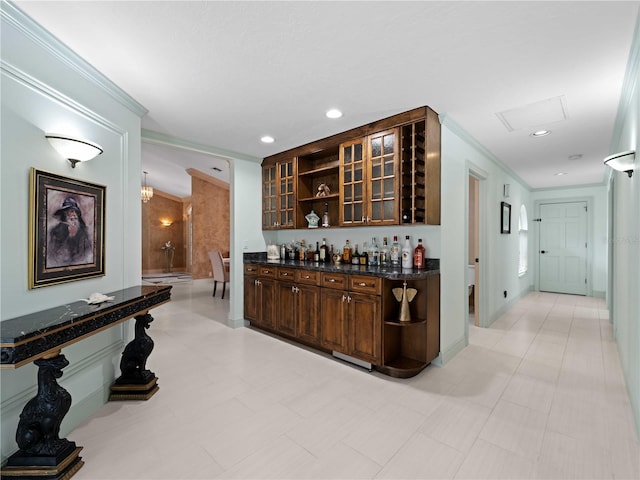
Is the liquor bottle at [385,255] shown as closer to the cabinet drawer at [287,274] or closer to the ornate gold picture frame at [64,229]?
the cabinet drawer at [287,274]

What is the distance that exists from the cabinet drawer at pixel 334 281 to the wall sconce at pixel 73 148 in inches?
86.5

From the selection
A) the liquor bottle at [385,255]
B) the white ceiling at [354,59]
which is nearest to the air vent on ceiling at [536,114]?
the white ceiling at [354,59]

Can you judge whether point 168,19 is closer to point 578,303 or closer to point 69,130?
point 69,130

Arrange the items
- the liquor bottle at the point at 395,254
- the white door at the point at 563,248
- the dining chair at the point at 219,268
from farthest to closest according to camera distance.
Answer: the white door at the point at 563,248
the dining chair at the point at 219,268
the liquor bottle at the point at 395,254

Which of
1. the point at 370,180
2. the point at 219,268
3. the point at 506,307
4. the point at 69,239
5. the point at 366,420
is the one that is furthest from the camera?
the point at 219,268

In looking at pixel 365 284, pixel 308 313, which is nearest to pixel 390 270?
pixel 365 284

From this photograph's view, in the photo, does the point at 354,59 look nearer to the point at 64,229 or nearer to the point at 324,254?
→ the point at 64,229

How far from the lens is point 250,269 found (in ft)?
13.9

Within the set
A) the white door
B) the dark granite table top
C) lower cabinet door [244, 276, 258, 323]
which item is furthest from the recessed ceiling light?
the white door

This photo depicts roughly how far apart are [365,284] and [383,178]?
1094 mm

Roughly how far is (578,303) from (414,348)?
488cm

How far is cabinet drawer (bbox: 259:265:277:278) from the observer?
3866 mm

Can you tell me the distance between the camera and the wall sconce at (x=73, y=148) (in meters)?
1.84

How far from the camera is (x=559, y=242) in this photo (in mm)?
6883
